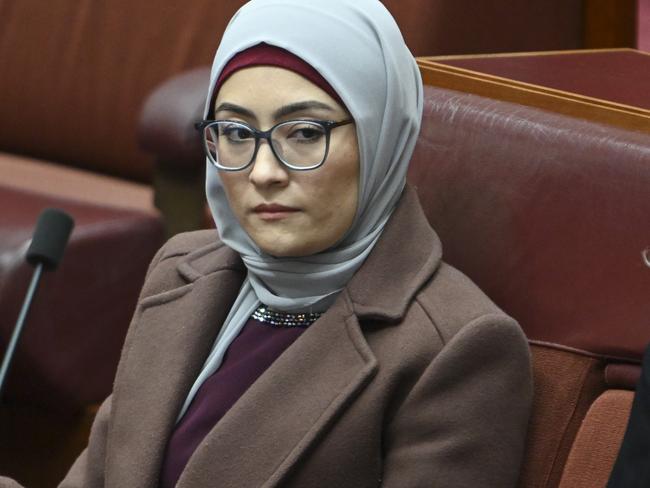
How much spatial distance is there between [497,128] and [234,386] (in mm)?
321

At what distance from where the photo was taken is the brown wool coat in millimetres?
1116

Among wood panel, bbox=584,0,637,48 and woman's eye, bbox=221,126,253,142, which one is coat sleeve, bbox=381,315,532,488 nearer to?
woman's eye, bbox=221,126,253,142

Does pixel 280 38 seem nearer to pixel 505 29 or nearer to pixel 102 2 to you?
pixel 505 29

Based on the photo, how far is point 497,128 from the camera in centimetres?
128

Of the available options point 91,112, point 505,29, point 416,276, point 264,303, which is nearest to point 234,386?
point 264,303

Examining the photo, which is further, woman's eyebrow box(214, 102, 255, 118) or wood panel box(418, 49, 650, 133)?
wood panel box(418, 49, 650, 133)

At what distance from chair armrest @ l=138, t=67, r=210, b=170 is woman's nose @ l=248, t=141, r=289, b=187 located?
80 cm

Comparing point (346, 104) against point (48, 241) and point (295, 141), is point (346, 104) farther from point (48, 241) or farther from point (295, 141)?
point (48, 241)

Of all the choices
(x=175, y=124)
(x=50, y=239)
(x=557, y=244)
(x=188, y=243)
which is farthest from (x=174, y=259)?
(x=175, y=124)

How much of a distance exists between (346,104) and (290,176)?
0.24 ft

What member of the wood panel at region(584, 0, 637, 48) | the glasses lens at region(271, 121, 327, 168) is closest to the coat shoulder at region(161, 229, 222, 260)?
the glasses lens at region(271, 121, 327, 168)

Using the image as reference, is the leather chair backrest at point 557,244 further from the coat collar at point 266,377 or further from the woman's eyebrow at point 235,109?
the woman's eyebrow at point 235,109

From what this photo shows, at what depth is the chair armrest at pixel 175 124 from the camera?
195 centimetres

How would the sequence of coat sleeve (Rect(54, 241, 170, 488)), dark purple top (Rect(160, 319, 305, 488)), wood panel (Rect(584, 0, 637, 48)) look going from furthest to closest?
wood panel (Rect(584, 0, 637, 48))
coat sleeve (Rect(54, 241, 170, 488))
dark purple top (Rect(160, 319, 305, 488))
